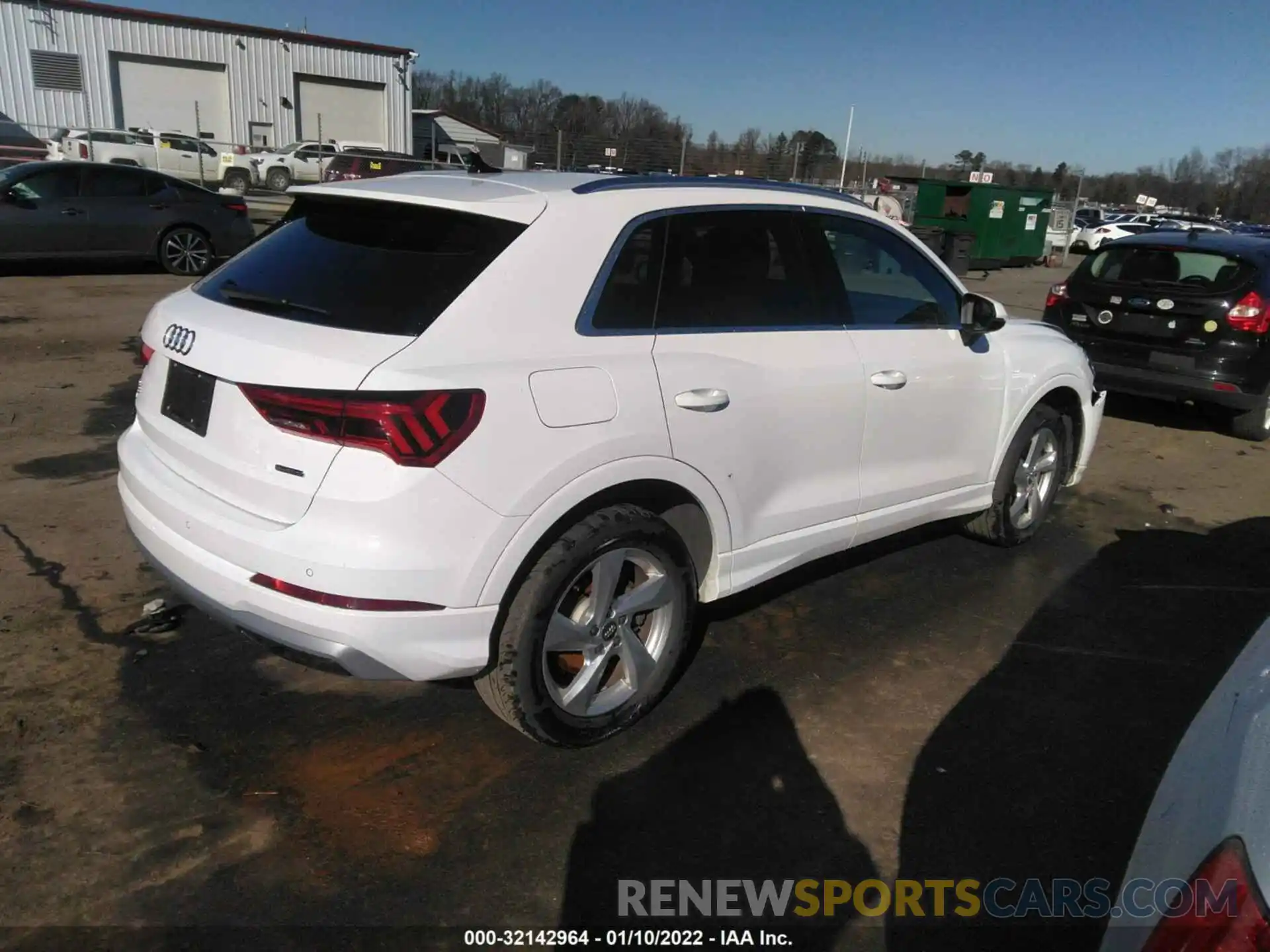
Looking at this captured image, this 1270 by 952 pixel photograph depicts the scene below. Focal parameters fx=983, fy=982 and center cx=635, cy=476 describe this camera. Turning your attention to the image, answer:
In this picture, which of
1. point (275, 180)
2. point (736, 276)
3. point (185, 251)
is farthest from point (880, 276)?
point (275, 180)

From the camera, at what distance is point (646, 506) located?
10.7ft

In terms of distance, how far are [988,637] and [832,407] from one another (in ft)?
4.56

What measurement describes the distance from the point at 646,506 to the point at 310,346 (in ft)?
3.88

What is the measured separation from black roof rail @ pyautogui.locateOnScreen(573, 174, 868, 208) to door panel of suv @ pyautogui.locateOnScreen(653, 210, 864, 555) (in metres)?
0.14

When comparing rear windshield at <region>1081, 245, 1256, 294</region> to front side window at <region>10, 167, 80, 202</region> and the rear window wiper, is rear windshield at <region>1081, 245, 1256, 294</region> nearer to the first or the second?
the rear window wiper

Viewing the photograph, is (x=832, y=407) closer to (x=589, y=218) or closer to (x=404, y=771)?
(x=589, y=218)

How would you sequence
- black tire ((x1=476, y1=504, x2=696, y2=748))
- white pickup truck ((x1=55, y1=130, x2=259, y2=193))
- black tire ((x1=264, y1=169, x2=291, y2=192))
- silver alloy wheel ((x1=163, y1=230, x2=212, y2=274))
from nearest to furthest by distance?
black tire ((x1=476, y1=504, x2=696, y2=748)) < silver alloy wheel ((x1=163, y1=230, x2=212, y2=274)) < white pickup truck ((x1=55, y1=130, x2=259, y2=193)) < black tire ((x1=264, y1=169, x2=291, y2=192))

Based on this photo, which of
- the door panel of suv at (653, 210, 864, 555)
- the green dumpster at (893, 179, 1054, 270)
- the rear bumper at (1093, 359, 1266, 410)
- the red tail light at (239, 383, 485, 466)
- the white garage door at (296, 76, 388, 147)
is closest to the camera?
the red tail light at (239, 383, 485, 466)

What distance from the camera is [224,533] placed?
281 cm

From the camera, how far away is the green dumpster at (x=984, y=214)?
2316 centimetres

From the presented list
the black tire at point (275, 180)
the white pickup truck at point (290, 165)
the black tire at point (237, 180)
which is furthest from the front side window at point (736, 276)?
the black tire at point (275, 180)

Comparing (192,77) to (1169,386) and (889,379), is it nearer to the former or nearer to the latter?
(1169,386)

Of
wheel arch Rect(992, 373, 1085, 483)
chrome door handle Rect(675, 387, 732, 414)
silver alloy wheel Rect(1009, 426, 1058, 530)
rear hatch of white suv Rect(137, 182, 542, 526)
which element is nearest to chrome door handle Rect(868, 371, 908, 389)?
chrome door handle Rect(675, 387, 732, 414)

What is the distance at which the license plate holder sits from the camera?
291 cm
